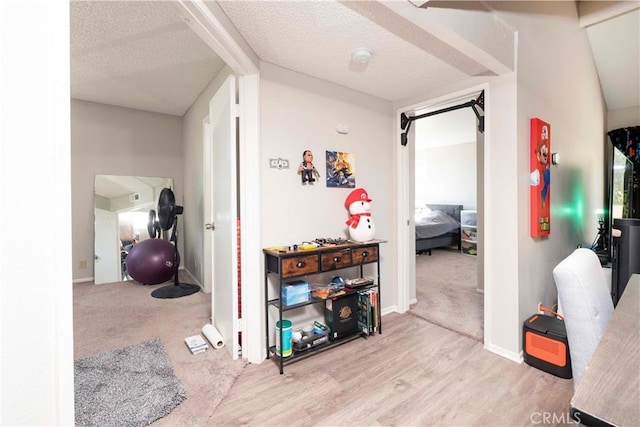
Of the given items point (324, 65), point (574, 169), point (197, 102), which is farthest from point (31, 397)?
point (574, 169)

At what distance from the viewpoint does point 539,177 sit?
2.33 metres

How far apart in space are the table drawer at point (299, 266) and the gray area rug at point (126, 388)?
96cm

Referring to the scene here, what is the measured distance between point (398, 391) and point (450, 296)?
2070mm

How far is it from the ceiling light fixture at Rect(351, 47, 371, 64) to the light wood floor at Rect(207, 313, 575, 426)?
218cm

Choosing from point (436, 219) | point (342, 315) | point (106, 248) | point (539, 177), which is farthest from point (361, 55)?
point (436, 219)

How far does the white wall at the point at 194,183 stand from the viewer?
3.75 meters

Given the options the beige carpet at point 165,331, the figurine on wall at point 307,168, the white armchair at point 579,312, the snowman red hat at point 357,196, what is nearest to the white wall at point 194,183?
the beige carpet at point 165,331

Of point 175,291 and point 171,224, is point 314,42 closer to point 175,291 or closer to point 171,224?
point 171,224

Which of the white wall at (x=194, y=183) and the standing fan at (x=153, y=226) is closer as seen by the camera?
the white wall at (x=194, y=183)

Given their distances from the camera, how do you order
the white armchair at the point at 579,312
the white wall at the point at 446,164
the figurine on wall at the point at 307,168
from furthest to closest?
the white wall at the point at 446,164 < the figurine on wall at the point at 307,168 < the white armchair at the point at 579,312

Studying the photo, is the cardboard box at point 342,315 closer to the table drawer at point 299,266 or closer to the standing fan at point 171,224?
the table drawer at point 299,266

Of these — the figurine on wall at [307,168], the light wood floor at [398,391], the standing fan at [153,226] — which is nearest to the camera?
the light wood floor at [398,391]

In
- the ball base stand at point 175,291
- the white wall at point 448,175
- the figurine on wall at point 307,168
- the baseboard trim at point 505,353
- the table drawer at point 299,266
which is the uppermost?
the white wall at point 448,175

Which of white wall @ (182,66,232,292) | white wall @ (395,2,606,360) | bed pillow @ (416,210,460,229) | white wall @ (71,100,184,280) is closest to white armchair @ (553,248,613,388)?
white wall @ (395,2,606,360)
